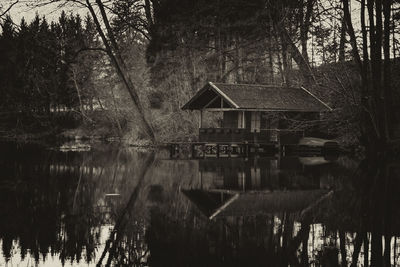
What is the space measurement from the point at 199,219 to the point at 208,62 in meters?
33.5

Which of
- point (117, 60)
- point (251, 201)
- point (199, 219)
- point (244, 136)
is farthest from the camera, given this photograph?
point (117, 60)

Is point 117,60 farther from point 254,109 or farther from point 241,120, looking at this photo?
point 254,109

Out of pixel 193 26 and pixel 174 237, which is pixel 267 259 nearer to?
pixel 174 237

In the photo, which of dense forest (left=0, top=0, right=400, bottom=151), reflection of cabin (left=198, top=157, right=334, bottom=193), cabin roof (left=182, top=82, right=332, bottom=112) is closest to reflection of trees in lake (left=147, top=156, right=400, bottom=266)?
reflection of cabin (left=198, top=157, right=334, bottom=193)

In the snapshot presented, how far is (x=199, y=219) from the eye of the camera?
11.3 m

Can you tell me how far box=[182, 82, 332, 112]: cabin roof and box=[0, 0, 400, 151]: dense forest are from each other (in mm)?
1130

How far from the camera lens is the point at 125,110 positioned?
49531 millimetres

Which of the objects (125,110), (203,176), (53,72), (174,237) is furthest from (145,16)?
(174,237)

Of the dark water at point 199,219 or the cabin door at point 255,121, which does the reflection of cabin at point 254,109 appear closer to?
the cabin door at point 255,121

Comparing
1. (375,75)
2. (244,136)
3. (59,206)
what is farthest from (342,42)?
(59,206)

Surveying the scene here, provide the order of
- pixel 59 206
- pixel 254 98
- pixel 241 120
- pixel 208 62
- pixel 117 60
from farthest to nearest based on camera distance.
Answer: pixel 208 62 < pixel 241 120 < pixel 117 60 < pixel 254 98 < pixel 59 206

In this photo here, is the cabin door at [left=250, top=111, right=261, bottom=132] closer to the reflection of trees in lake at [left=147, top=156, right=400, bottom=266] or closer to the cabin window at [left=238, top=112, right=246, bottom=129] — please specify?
the cabin window at [left=238, top=112, right=246, bottom=129]

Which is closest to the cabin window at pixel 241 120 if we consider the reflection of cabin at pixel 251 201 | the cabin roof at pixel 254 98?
the cabin roof at pixel 254 98

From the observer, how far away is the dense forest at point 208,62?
27.7 m
